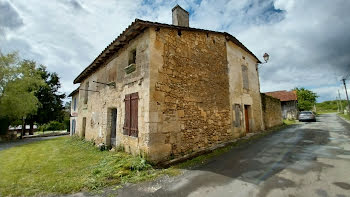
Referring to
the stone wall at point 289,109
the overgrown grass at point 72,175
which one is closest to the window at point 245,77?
the overgrown grass at point 72,175

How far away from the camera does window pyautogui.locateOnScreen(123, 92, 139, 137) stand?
538cm

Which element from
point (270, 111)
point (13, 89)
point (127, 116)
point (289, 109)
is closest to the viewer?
point (127, 116)

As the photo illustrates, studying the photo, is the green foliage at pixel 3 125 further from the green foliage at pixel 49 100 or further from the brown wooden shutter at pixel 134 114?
the brown wooden shutter at pixel 134 114

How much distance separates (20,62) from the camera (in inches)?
564

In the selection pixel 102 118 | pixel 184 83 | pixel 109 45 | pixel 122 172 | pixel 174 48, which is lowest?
pixel 122 172

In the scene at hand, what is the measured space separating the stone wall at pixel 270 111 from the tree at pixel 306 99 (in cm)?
2338

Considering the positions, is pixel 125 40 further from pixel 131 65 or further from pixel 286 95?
pixel 286 95

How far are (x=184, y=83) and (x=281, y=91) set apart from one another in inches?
1152

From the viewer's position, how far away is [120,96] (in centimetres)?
660

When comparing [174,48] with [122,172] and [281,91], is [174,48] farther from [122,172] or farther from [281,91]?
[281,91]

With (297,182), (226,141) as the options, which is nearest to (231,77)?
(226,141)

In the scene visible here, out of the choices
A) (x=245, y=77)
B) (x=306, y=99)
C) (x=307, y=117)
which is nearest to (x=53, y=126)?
(x=245, y=77)

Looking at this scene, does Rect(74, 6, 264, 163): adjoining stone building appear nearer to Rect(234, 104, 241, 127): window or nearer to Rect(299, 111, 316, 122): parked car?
Rect(234, 104, 241, 127): window

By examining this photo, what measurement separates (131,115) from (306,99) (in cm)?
4106
